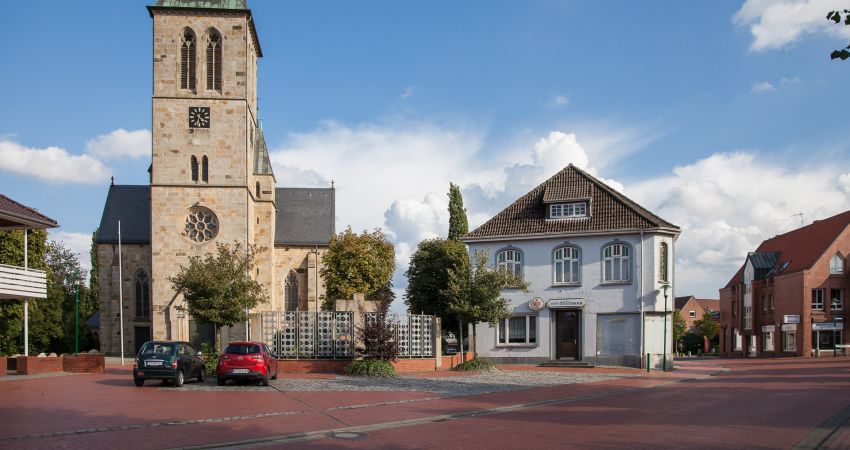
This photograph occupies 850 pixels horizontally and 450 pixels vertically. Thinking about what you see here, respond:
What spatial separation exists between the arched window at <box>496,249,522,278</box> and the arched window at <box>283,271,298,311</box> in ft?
73.9

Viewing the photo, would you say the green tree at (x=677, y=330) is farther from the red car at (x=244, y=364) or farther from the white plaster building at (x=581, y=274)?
the red car at (x=244, y=364)

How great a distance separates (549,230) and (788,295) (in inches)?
1285

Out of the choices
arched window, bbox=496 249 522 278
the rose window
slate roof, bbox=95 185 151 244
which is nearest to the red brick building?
arched window, bbox=496 249 522 278

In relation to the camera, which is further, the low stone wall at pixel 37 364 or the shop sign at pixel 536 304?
the shop sign at pixel 536 304

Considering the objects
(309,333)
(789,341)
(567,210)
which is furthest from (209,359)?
(789,341)

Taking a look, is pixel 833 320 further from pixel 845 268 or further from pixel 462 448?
pixel 462 448

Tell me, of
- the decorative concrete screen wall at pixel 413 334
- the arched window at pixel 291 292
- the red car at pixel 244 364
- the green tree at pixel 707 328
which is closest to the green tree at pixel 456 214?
the arched window at pixel 291 292

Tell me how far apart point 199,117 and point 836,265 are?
47.3m

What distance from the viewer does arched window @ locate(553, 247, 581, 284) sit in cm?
3625

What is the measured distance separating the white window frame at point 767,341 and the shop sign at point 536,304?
1425 inches

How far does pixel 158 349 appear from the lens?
23.2 m

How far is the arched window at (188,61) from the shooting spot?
47031 mm

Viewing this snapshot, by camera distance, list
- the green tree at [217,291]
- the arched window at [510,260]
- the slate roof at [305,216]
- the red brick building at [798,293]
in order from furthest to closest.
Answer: the red brick building at [798,293] → the slate roof at [305,216] → the arched window at [510,260] → the green tree at [217,291]

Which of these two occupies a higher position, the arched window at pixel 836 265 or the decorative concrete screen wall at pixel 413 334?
the arched window at pixel 836 265
